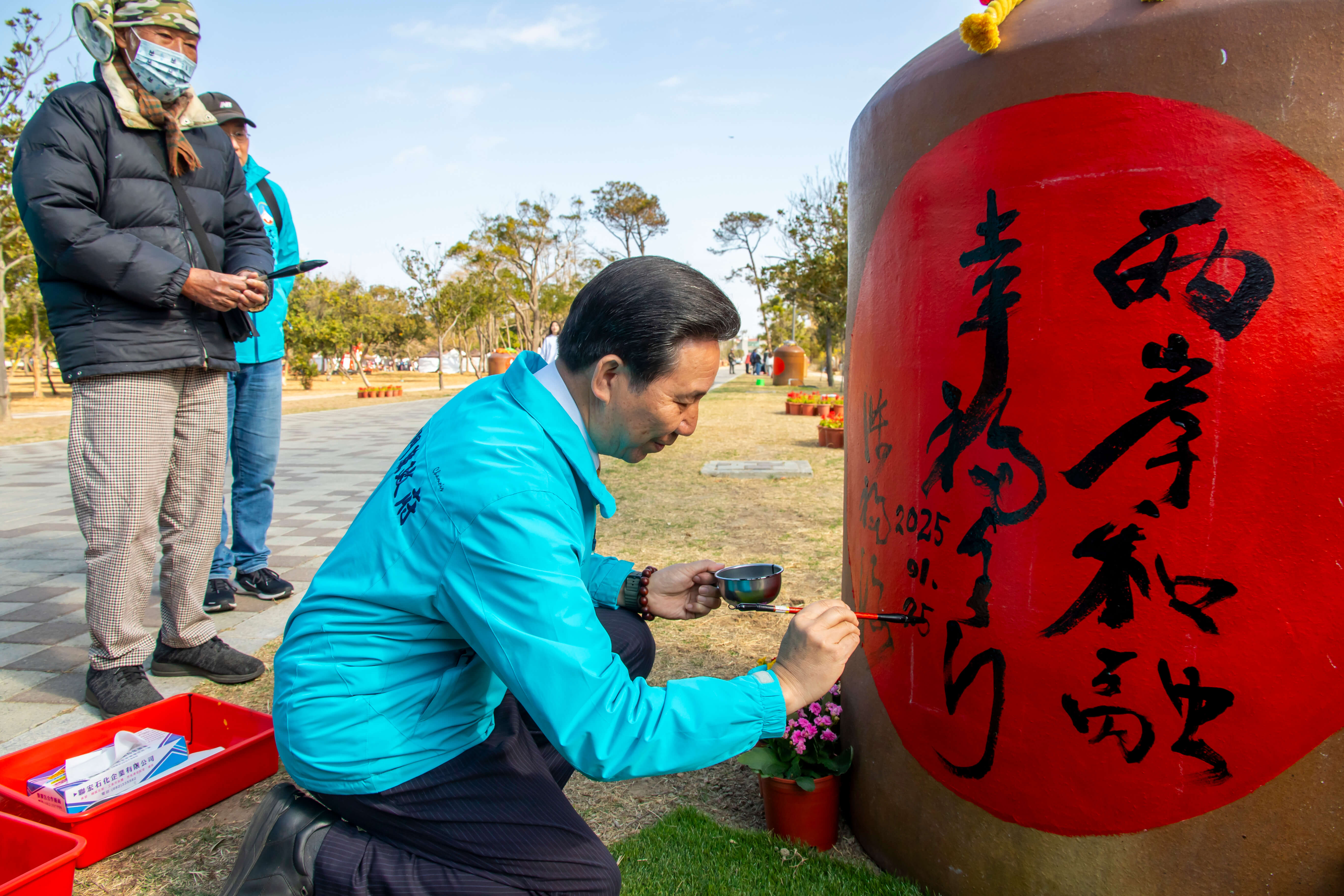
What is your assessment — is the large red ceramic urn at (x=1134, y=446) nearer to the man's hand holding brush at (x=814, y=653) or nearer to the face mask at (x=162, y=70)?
the man's hand holding brush at (x=814, y=653)

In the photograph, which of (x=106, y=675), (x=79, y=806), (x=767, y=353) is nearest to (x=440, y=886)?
(x=79, y=806)

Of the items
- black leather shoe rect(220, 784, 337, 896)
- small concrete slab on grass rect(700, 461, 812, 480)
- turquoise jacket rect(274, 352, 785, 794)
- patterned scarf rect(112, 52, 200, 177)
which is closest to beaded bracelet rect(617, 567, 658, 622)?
turquoise jacket rect(274, 352, 785, 794)

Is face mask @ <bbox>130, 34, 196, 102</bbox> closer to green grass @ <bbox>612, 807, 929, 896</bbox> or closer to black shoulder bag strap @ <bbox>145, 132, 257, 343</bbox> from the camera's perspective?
black shoulder bag strap @ <bbox>145, 132, 257, 343</bbox>

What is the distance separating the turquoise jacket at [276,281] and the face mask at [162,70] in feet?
3.53

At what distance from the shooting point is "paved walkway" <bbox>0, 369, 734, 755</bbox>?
3295mm

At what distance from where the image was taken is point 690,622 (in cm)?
445

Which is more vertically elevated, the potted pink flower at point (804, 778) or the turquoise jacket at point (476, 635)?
the turquoise jacket at point (476, 635)

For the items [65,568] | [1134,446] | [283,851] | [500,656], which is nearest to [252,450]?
[65,568]

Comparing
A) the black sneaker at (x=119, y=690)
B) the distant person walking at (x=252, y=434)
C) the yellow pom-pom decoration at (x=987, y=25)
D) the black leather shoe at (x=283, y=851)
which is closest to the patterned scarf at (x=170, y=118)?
the distant person walking at (x=252, y=434)

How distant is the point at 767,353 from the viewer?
149 ft

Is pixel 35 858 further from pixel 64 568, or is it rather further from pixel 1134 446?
pixel 64 568

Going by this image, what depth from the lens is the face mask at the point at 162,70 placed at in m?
3.03

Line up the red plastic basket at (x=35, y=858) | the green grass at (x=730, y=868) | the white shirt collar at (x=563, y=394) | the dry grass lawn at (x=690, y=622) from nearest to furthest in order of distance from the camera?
the white shirt collar at (x=563, y=394)
the red plastic basket at (x=35, y=858)
the green grass at (x=730, y=868)
the dry grass lawn at (x=690, y=622)

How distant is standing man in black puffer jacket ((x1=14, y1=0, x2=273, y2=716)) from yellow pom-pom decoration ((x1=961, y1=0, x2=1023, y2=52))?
282 cm
